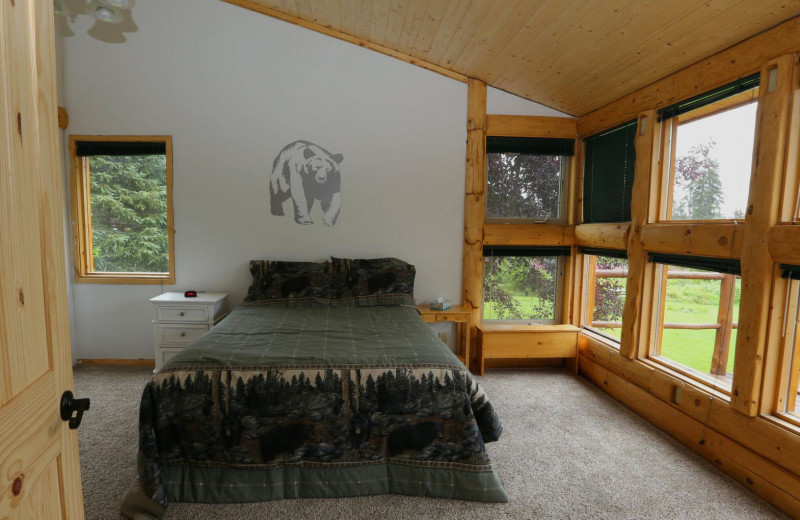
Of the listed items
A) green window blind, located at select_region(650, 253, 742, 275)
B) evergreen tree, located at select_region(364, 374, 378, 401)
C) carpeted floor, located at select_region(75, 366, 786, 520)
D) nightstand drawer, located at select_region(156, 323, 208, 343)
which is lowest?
carpeted floor, located at select_region(75, 366, 786, 520)

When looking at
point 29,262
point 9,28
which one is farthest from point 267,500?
point 9,28

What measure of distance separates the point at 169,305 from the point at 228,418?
175cm

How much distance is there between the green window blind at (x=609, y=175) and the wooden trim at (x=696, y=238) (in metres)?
0.40

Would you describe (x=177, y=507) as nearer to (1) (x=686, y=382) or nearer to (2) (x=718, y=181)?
(1) (x=686, y=382)

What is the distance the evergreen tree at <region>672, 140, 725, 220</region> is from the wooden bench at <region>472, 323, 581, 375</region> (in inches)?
53.7

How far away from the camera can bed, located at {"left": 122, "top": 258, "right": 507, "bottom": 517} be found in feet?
6.45

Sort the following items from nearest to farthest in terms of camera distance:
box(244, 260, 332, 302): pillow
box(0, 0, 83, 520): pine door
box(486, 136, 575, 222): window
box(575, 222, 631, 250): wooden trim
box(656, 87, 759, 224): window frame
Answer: box(0, 0, 83, 520): pine door, box(656, 87, 759, 224): window frame, box(575, 222, 631, 250): wooden trim, box(244, 260, 332, 302): pillow, box(486, 136, 575, 222): window

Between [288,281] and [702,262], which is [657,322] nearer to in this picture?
[702,262]

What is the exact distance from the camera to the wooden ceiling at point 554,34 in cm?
221

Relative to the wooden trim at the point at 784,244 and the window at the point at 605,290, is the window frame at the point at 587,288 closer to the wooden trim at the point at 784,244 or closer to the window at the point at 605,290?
the window at the point at 605,290

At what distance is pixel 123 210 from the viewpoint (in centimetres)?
377

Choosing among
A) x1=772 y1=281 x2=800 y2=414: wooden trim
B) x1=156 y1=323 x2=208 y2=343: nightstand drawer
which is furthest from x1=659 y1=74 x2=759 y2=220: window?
x1=156 y1=323 x2=208 y2=343: nightstand drawer

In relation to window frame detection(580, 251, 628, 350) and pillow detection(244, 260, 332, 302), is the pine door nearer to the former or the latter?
pillow detection(244, 260, 332, 302)

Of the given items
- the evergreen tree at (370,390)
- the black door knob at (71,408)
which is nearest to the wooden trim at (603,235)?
the evergreen tree at (370,390)
